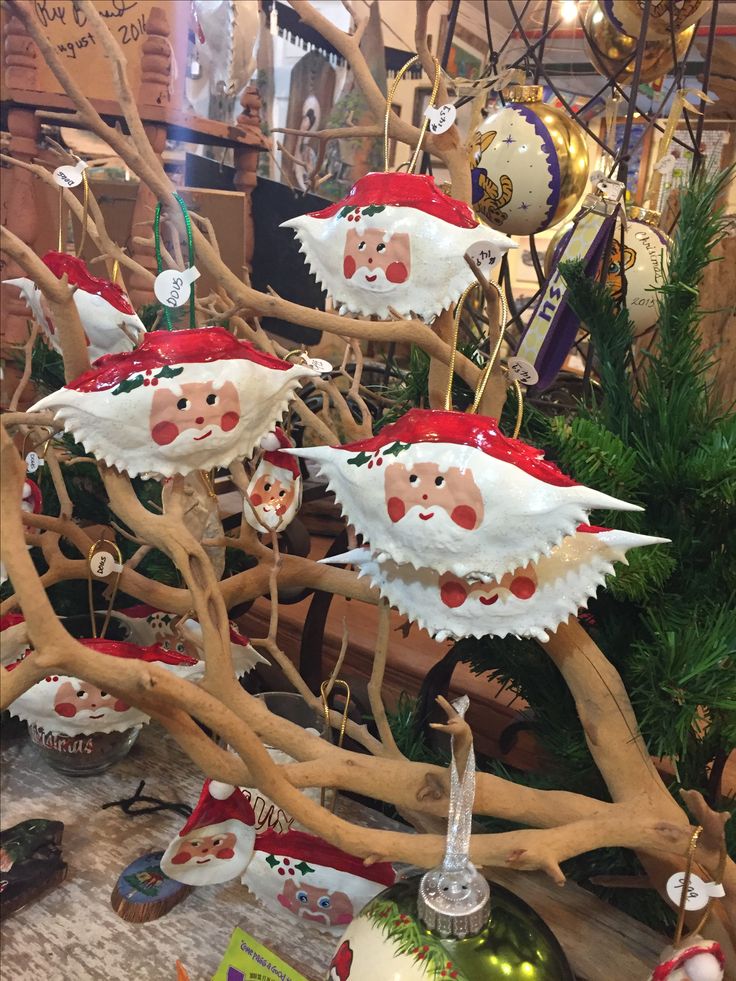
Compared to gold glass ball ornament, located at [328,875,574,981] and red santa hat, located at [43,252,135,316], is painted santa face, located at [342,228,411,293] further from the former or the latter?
gold glass ball ornament, located at [328,875,574,981]

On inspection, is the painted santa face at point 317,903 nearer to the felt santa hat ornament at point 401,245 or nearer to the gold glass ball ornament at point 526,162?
the felt santa hat ornament at point 401,245

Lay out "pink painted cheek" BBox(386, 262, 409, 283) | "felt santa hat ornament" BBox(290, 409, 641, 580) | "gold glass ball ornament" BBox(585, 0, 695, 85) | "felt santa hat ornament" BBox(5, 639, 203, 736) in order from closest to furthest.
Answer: "felt santa hat ornament" BBox(290, 409, 641, 580), "pink painted cheek" BBox(386, 262, 409, 283), "felt santa hat ornament" BBox(5, 639, 203, 736), "gold glass ball ornament" BBox(585, 0, 695, 85)

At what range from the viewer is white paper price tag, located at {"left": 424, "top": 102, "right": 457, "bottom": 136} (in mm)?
583

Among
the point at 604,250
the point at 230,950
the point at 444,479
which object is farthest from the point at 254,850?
the point at 604,250

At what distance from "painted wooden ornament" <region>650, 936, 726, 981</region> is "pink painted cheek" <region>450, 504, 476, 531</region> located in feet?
0.84

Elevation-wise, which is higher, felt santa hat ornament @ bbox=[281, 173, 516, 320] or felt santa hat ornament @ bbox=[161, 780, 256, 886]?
felt santa hat ornament @ bbox=[281, 173, 516, 320]

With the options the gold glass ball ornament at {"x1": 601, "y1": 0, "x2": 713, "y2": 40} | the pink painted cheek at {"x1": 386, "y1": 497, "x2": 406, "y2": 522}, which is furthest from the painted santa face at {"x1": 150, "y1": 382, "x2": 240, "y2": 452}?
the gold glass ball ornament at {"x1": 601, "y1": 0, "x2": 713, "y2": 40}

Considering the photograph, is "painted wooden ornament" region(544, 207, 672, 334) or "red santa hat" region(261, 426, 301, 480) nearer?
"red santa hat" region(261, 426, 301, 480)

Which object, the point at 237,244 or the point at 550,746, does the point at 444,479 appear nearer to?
the point at 550,746

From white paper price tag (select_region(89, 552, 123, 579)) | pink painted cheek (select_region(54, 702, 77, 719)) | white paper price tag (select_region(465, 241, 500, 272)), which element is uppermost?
white paper price tag (select_region(465, 241, 500, 272))

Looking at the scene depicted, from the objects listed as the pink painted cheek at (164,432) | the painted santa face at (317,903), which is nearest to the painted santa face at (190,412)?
the pink painted cheek at (164,432)

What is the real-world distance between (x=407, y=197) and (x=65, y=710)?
50cm

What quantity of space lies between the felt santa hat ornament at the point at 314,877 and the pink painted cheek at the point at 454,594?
23cm

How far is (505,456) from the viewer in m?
0.42
